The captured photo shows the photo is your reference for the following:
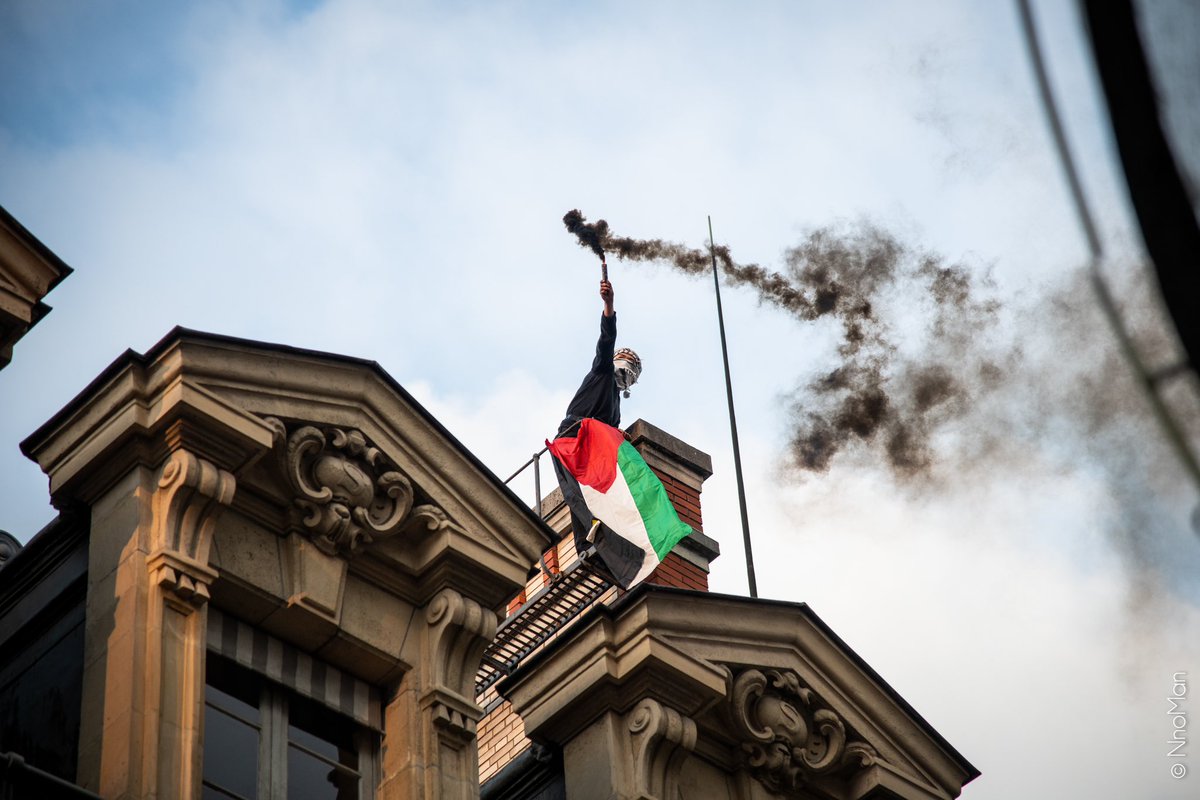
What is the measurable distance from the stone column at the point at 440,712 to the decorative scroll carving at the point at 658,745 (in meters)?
1.49

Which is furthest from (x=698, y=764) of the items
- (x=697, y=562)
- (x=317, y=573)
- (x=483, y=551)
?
(x=697, y=562)

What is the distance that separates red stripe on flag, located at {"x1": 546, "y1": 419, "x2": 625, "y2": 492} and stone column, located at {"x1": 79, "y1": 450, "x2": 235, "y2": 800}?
11219mm

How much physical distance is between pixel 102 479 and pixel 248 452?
1.07 meters

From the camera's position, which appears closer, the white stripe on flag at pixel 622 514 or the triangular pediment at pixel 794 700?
the triangular pediment at pixel 794 700

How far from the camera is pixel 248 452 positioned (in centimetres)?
1336

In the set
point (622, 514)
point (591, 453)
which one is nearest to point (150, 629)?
point (622, 514)

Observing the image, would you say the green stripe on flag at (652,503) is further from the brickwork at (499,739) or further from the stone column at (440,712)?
the stone column at (440,712)

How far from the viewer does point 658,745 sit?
15.2m

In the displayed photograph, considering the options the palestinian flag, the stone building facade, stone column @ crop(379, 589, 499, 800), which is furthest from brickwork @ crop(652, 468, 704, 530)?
stone column @ crop(379, 589, 499, 800)

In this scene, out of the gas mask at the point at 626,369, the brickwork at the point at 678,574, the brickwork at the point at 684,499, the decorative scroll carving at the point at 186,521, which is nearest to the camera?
the decorative scroll carving at the point at 186,521

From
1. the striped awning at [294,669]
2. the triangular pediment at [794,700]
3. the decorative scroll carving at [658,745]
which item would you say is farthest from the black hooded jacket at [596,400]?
the striped awning at [294,669]

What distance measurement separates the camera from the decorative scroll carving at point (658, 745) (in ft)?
49.2

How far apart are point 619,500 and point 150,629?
474 inches

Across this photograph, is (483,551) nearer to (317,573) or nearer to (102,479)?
(317,573)
